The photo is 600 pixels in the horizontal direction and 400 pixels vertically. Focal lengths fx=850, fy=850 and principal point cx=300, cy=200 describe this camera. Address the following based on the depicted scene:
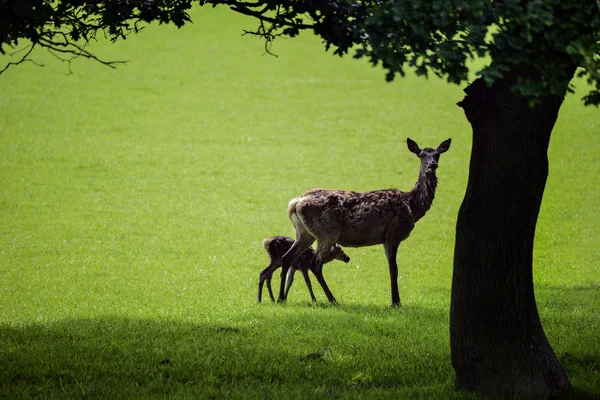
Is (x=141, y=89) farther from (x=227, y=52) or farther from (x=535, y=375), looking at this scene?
(x=535, y=375)

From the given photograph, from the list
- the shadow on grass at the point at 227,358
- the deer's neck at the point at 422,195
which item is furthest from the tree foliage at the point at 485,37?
the deer's neck at the point at 422,195

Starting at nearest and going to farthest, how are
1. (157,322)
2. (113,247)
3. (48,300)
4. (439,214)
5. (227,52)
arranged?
(157,322) → (48,300) → (113,247) → (439,214) → (227,52)

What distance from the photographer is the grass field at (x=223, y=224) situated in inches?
326

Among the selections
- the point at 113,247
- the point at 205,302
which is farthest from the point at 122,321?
the point at 113,247

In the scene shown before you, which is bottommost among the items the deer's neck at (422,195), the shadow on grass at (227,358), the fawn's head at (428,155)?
the shadow on grass at (227,358)

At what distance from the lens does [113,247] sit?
59.7 feet

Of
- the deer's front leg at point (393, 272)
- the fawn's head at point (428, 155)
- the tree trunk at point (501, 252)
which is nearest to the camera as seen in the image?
the tree trunk at point (501, 252)

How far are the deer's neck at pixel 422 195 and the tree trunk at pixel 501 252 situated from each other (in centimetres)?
502

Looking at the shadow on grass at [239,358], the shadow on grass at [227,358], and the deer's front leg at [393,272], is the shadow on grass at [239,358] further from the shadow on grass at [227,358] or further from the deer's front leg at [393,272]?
the deer's front leg at [393,272]

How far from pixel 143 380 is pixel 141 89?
90.0 feet

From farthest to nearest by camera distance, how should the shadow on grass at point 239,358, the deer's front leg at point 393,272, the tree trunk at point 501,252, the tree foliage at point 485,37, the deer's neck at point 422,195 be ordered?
the deer's neck at point 422,195 < the deer's front leg at point 393,272 < the shadow on grass at point 239,358 < the tree trunk at point 501,252 < the tree foliage at point 485,37

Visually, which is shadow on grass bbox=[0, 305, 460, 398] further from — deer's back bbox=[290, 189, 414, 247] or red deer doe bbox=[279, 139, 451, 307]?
deer's back bbox=[290, 189, 414, 247]

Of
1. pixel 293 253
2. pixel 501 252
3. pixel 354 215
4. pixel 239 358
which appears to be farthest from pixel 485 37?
pixel 293 253

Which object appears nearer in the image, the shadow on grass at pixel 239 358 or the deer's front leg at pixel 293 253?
the shadow on grass at pixel 239 358
